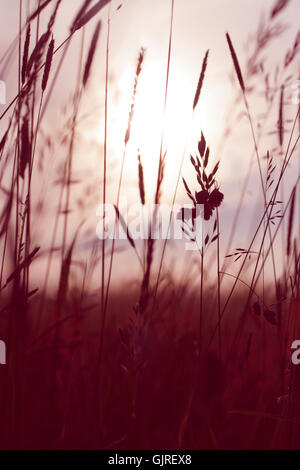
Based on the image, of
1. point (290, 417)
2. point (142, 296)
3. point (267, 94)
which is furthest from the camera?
point (267, 94)

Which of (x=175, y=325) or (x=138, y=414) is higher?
(x=175, y=325)

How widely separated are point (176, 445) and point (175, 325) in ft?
0.60

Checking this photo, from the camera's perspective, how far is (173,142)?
106 centimetres

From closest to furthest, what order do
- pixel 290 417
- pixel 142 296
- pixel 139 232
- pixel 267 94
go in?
1. pixel 142 296
2. pixel 290 417
3. pixel 139 232
4. pixel 267 94

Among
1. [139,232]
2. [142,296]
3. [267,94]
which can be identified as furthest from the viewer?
[267,94]

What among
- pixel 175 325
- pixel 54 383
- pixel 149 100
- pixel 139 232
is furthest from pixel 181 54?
pixel 54 383

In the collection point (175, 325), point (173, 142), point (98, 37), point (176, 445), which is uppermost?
point (98, 37)

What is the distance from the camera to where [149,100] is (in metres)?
1.03

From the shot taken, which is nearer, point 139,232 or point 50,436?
point 50,436

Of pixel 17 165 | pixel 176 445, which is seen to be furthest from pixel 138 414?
pixel 17 165

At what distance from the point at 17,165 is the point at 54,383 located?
0.31 meters

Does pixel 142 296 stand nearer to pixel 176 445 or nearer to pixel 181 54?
pixel 176 445

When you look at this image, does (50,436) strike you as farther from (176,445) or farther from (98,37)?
(98,37)

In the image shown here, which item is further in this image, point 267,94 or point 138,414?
point 267,94
